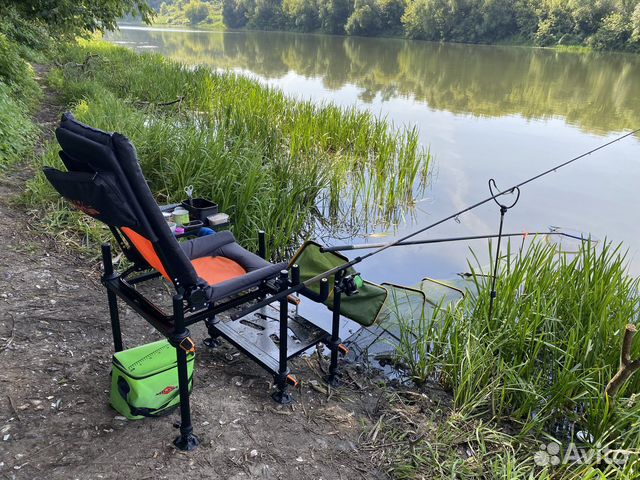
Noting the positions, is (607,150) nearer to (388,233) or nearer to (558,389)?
(388,233)

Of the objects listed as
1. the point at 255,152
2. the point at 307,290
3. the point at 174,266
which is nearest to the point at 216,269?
the point at 307,290

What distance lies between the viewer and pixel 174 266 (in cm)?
177

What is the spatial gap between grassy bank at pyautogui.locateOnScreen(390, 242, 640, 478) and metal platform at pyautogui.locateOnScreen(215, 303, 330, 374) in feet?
1.98

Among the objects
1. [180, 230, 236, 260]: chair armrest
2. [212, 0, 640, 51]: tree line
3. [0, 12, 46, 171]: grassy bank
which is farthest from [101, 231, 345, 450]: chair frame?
[212, 0, 640, 51]: tree line

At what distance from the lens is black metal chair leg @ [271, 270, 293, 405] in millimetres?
2040

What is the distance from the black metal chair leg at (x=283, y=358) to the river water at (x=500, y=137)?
2.07 meters

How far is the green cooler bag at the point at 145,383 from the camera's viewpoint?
6.29 feet

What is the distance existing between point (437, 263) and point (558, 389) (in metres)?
2.42

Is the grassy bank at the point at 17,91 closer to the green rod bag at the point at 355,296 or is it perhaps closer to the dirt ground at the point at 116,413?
the dirt ground at the point at 116,413

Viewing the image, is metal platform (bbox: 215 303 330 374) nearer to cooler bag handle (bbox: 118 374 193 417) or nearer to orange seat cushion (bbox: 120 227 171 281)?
cooler bag handle (bbox: 118 374 193 417)

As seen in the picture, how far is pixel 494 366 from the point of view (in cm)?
254

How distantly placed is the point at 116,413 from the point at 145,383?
0.69 feet

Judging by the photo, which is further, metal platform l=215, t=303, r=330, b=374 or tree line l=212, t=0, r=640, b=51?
tree line l=212, t=0, r=640, b=51

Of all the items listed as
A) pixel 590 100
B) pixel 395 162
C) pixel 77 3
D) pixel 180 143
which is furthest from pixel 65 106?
pixel 590 100
